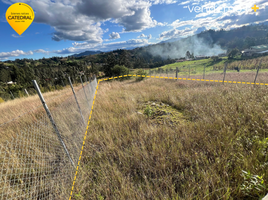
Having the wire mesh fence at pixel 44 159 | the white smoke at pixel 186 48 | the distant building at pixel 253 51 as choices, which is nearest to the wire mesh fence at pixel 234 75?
the wire mesh fence at pixel 44 159

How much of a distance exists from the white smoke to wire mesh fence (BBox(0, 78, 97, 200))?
15031 centimetres

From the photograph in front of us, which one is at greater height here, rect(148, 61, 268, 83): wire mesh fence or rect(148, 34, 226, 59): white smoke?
rect(148, 34, 226, 59): white smoke

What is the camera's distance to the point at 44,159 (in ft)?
8.76

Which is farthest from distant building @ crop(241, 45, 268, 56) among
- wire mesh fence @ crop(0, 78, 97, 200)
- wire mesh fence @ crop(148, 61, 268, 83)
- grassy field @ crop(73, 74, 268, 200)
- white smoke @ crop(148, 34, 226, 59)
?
wire mesh fence @ crop(0, 78, 97, 200)

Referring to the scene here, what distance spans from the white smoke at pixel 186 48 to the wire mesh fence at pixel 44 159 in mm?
150306

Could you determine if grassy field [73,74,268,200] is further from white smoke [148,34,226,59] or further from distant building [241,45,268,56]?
white smoke [148,34,226,59]

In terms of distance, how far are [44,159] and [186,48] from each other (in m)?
189

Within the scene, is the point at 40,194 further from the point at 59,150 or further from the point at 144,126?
the point at 144,126

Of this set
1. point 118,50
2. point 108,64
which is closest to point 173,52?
point 118,50

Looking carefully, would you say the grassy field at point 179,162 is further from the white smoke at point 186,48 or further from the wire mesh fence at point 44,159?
the white smoke at point 186,48

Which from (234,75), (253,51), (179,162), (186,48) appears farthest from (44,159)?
(186,48)

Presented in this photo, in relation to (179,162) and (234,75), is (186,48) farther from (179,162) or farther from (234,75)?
(179,162)

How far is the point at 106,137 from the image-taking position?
10.9 feet

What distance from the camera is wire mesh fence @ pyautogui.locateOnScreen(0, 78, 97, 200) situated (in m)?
2.04
